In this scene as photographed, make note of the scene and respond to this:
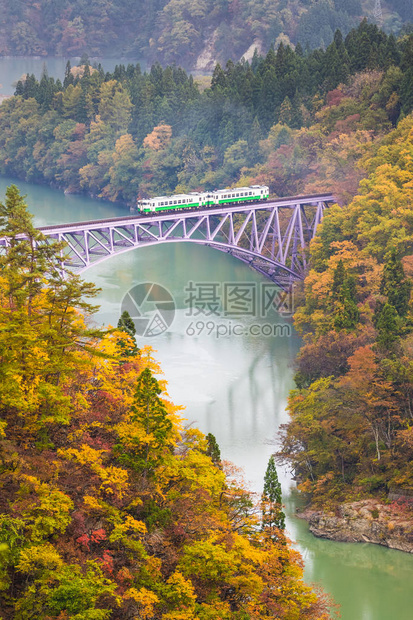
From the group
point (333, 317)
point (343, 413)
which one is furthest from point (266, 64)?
point (343, 413)

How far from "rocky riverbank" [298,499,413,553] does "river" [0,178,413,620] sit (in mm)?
386

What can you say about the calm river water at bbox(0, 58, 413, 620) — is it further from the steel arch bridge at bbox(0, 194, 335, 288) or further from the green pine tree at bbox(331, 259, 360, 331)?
the green pine tree at bbox(331, 259, 360, 331)

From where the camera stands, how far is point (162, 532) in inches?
1324

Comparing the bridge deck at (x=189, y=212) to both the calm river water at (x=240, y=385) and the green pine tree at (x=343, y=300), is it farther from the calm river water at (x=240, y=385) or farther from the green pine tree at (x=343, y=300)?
the green pine tree at (x=343, y=300)

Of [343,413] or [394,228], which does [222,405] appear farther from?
[394,228]

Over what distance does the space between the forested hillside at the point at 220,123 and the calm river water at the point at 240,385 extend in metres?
11.7

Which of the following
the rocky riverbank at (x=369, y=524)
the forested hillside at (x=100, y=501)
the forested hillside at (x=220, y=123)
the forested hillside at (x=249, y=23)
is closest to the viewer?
the forested hillside at (x=100, y=501)

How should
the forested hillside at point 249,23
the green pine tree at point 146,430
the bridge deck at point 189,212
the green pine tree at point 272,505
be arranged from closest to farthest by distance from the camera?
the green pine tree at point 146,430 < the green pine tree at point 272,505 < the bridge deck at point 189,212 < the forested hillside at point 249,23

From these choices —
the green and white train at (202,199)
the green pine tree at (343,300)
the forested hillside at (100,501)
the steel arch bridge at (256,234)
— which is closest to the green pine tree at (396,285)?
the green pine tree at (343,300)

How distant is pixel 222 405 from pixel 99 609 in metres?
31.7

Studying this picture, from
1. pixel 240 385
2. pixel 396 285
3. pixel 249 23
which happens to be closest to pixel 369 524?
pixel 396 285

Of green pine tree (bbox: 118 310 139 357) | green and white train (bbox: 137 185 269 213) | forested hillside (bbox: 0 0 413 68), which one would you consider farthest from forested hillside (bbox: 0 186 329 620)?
forested hillside (bbox: 0 0 413 68)

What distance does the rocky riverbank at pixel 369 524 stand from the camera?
4522 centimetres

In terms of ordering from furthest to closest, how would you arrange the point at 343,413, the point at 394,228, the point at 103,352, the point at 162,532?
the point at 394,228 < the point at 343,413 < the point at 103,352 < the point at 162,532
